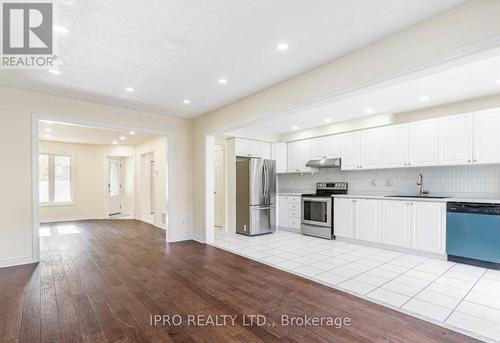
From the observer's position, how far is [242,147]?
20.4 feet

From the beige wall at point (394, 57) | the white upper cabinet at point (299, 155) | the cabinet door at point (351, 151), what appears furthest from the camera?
the white upper cabinet at point (299, 155)

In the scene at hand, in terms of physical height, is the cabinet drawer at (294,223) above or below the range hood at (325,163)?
below

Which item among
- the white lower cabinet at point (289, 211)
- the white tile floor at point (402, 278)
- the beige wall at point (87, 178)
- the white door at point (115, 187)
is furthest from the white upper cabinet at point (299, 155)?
the white door at point (115, 187)

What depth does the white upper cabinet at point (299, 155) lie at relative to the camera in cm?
632

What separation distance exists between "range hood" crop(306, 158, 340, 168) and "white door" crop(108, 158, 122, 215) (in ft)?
24.0

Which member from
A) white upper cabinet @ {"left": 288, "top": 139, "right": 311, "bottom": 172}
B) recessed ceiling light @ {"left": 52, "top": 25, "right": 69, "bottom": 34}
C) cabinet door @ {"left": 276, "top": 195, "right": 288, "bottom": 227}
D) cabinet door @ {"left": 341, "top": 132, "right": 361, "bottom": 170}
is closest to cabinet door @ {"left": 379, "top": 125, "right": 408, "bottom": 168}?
cabinet door @ {"left": 341, "top": 132, "right": 361, "bottom": 170}

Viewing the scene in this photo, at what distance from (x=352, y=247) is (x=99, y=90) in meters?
5.17

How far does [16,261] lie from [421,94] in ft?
22.3

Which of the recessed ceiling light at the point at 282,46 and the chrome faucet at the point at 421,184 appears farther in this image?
the chrome faucet at the point at 421,184

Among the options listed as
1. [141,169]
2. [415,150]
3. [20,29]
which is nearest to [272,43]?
[20,29]

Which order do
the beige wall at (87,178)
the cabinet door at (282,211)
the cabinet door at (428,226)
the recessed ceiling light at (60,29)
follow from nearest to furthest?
the recessed ceiling light at (60,29) → the cabinet door at (428,226) → the cabinet door at (282,211) → the beige wall at (87,178)

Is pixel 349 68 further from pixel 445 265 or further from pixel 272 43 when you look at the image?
pixel 445 265

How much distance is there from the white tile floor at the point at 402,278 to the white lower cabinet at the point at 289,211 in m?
1.10

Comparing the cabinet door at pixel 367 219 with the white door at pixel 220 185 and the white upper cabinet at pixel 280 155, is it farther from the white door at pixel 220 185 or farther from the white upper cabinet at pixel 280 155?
the white door at pixel 220 185
